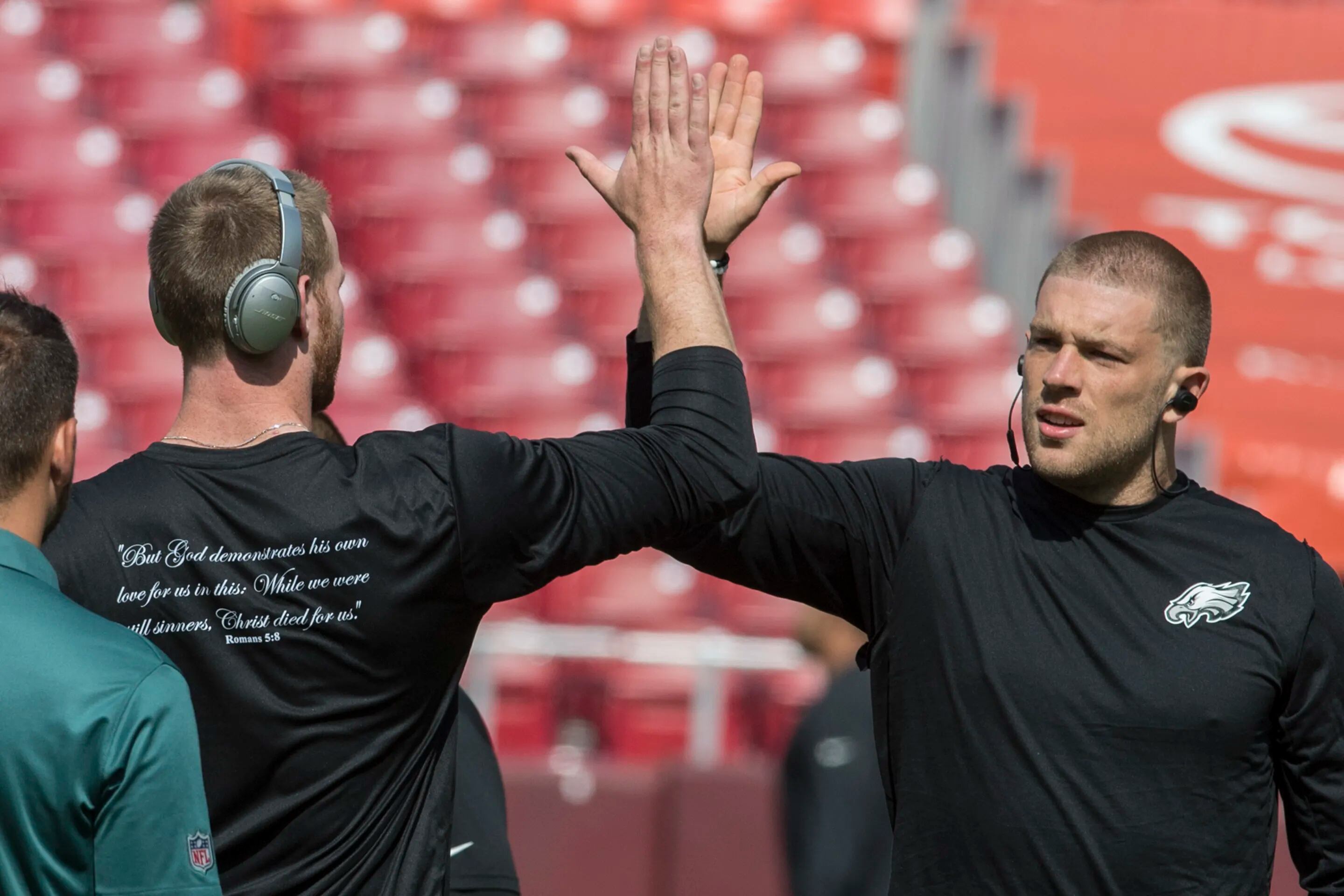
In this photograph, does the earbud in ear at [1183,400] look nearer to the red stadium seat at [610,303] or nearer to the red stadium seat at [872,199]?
the red stadium seat at [610,303]

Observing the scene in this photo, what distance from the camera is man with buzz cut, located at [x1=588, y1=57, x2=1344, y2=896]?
245 cm

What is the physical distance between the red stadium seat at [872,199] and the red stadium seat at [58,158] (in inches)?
160

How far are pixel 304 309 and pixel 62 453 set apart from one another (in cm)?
38

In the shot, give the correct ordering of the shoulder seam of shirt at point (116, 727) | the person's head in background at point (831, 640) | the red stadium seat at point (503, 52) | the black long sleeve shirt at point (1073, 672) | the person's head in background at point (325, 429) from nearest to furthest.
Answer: the shoulder seam of shirt at point (116, 727)
the black long sleeve shirt at point (1073, 672)
the person's head in background at point (325, 429)
the person's head in background at point (831, 640)
the red stadium seat at point (503, 52)

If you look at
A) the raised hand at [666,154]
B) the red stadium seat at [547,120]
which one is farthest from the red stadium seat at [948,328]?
the raised hand at [666,154]

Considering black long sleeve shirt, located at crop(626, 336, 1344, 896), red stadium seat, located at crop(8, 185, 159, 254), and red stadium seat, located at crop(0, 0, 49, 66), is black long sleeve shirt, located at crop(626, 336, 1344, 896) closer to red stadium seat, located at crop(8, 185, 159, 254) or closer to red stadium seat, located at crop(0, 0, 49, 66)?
red stadium seat, located at crop(8, 185, 159, 254)

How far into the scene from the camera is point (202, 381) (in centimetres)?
216

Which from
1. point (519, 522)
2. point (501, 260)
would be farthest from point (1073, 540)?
point (501, 260)

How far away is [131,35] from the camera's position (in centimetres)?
1048

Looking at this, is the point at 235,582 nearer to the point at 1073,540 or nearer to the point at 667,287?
the point at 667,287

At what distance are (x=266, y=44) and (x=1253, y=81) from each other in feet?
23.0

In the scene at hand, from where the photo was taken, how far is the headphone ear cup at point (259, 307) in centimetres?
207

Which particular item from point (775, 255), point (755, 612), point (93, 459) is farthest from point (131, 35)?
point (755, 612)

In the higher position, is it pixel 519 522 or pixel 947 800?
pixel 519 522
